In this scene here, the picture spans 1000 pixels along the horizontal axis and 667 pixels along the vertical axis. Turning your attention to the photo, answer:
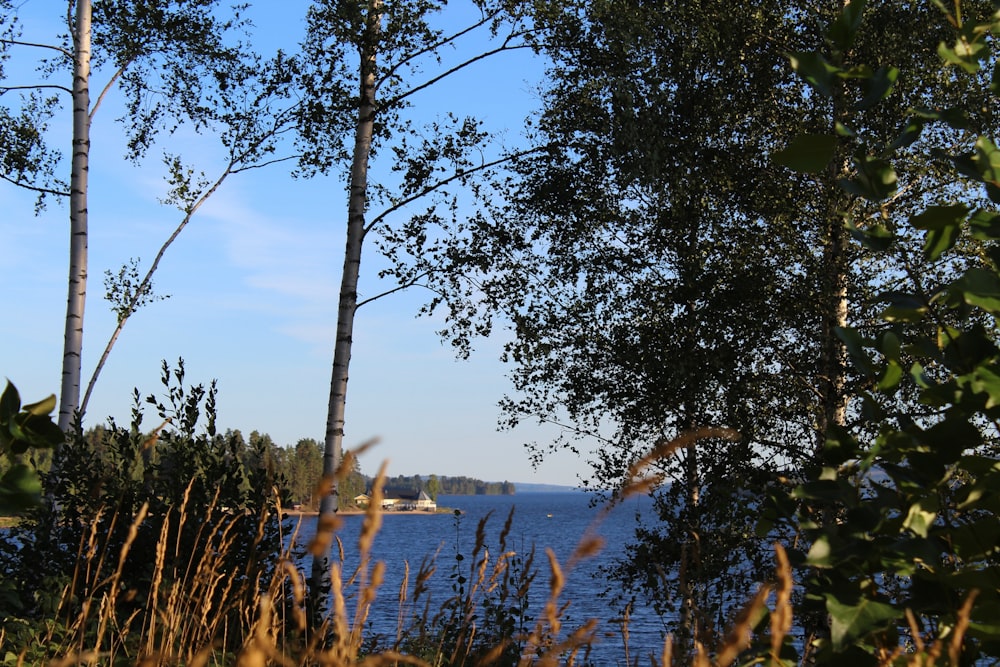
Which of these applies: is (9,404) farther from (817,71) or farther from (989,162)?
(989,162)

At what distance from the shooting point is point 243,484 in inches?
337

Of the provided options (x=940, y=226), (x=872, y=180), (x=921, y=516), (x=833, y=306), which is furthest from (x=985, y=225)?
(x=833, y=306)

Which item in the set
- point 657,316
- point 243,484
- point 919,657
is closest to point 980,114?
point 657,316

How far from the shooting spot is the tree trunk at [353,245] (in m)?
10.0

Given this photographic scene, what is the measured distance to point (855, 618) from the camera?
5.94 ft

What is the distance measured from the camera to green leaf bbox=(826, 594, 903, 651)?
1.78 meters

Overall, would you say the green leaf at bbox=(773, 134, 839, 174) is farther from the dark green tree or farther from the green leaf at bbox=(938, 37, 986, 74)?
the dark green tree

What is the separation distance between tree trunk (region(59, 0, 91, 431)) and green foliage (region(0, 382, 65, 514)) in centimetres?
851

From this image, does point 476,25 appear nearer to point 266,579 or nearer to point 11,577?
point 266,579

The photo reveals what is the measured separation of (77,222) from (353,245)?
3.51m

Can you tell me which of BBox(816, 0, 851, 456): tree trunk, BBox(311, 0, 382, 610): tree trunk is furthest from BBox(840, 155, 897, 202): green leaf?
BBox(816, 0, 851, 456): tree trunk

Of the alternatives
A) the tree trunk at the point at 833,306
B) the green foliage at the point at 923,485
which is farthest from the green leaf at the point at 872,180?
the tree trunk at the point at 833,306

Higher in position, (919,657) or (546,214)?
(546,214)

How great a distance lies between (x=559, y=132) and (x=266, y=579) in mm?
6837
